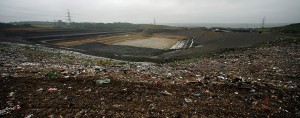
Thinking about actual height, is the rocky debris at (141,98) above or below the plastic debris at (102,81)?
below

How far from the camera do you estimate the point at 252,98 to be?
14.0 feet

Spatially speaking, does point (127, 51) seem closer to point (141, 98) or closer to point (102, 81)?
point (102, 81)

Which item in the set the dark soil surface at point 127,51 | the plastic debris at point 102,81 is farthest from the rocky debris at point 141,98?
the dark soil surface at point 127,51

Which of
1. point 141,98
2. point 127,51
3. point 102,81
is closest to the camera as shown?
point 141,98

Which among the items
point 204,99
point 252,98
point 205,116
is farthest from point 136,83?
point 252,98

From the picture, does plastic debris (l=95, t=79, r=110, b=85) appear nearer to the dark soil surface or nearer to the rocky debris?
the rocky debris

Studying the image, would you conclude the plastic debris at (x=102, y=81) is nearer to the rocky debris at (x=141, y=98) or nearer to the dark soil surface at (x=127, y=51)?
the rocky debris at (x=141, y=98)

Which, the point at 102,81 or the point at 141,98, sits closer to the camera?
the point at 141,98

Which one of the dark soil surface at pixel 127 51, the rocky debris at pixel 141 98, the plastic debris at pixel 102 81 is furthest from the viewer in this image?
the dark soil surface at pixel 127 51

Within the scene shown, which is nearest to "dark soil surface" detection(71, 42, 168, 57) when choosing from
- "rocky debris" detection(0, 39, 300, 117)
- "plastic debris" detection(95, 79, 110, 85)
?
"plastic debris" detection(95, 79, 110, 85)

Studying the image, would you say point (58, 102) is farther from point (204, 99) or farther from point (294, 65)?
point (294, 65)

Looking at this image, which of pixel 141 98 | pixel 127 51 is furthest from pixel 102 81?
pixel 127 51

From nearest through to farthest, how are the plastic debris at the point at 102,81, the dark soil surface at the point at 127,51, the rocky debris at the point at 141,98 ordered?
the rocky debris at the point at 141,98, the plastic debris at the point at 102,81, the dark soil surface at the point at 127,51

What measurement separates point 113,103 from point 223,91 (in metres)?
3.14
